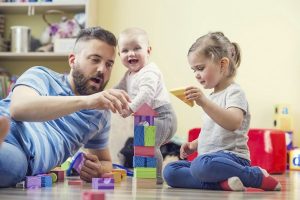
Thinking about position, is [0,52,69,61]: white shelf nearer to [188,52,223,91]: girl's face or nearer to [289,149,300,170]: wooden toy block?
[289,149,300,170]: wooden toy block

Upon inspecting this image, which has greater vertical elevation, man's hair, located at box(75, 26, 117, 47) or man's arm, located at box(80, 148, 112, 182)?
man's hair, located at box(75, 26, 117, 47)

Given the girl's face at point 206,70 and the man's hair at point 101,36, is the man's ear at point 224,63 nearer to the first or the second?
the girl's face at point 206,70

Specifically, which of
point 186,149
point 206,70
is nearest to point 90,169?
point 186,149

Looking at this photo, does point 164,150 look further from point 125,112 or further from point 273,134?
point 125,112

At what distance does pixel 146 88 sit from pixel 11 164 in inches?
26.9

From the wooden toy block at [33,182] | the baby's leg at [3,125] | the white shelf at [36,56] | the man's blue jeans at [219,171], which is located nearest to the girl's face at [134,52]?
the man's blue jeans at [219,171]

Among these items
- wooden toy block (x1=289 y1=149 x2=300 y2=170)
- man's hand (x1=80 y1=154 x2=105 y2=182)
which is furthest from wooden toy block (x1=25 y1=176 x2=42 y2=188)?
wooden toy block (x1=289 y1=149 x2=300 y2=170)

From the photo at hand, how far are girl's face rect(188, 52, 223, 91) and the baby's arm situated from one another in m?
0.15

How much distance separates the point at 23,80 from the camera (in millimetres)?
1874

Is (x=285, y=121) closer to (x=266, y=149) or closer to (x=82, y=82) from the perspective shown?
(x=266, y=149)

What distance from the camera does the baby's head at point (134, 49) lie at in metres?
→ 2.36

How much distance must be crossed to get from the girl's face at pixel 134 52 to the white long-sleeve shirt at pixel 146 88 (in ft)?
0.15

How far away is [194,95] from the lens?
→ 1.83 meters

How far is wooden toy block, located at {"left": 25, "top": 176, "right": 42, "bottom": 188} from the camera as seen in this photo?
1805mm
